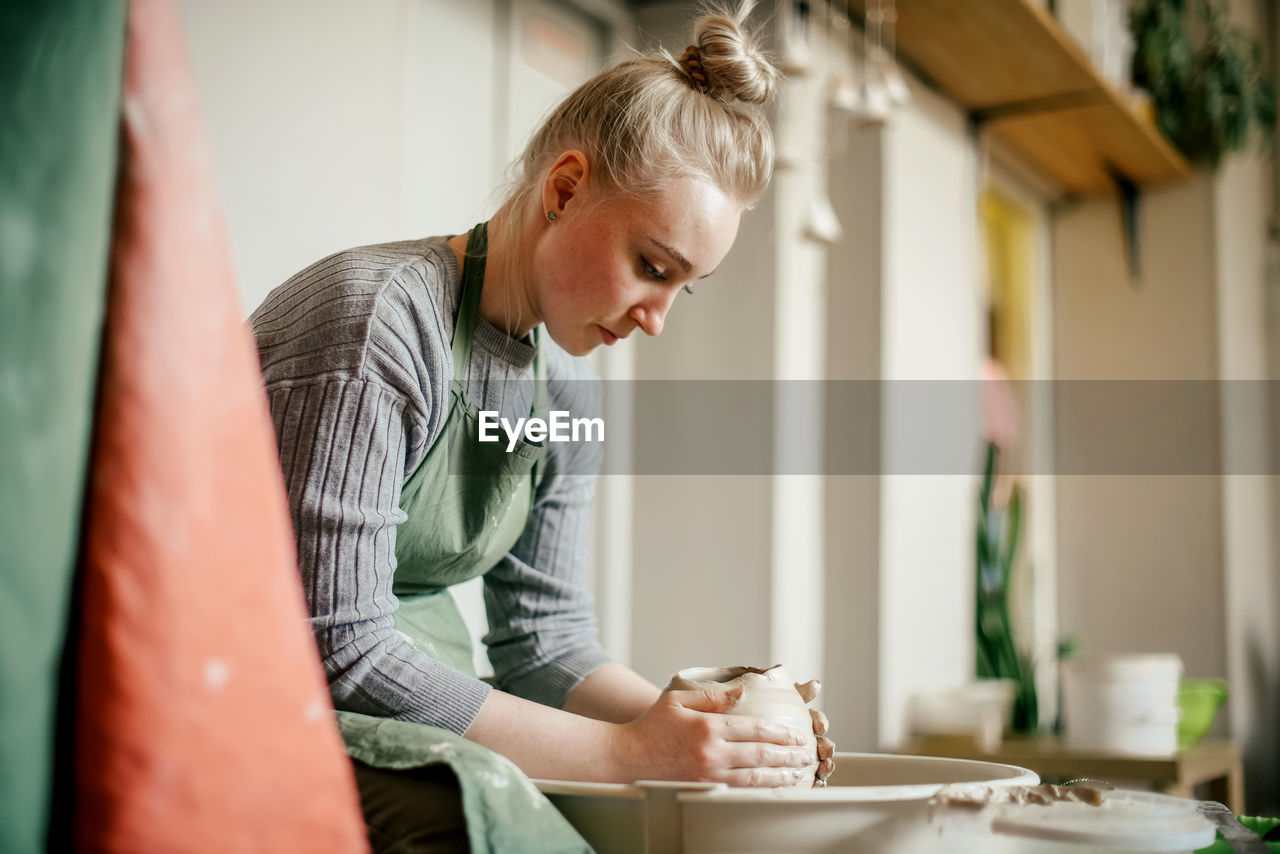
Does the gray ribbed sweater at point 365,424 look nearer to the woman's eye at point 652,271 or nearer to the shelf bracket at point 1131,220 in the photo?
the woman's eye at point 652,271

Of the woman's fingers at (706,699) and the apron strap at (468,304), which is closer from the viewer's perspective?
the woman's fingers at (706,699)

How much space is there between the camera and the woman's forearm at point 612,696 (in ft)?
3.49

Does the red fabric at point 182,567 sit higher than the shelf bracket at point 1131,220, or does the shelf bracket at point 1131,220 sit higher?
the shelf bracket at point 1131,220

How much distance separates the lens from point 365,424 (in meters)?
0.81

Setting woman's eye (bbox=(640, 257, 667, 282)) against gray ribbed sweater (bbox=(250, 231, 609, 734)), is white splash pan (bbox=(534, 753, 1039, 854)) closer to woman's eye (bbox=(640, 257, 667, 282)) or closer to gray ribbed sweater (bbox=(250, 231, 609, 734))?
gray ribbed sweater (bbox=(250, 231, 609, 734))

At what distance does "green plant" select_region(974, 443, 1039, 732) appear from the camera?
2635mm

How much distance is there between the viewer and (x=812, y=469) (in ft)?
7.49

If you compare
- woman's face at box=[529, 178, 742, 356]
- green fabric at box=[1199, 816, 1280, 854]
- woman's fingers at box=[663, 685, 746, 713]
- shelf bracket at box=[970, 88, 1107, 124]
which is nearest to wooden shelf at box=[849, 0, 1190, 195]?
shelf bracket at box=[970, 88, 1107, 124]

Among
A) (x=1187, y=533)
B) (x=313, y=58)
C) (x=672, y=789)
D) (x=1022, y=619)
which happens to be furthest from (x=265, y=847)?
(x=1187, y=533)

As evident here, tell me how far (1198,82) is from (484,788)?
3.31 m

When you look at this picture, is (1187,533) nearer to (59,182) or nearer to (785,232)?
(785,232)

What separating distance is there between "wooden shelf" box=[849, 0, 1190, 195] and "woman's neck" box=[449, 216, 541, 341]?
1.46 metres

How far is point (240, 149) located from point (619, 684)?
794 mm

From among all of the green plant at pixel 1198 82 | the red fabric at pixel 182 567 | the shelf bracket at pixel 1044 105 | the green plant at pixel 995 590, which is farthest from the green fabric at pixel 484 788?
the green plant at pixel 1198 82
